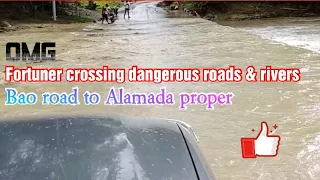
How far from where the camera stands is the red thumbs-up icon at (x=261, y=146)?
393 cm

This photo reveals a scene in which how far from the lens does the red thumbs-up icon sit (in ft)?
12.9

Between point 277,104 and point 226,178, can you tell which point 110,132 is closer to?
point 226,178

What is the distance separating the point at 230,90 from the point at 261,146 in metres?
4.57

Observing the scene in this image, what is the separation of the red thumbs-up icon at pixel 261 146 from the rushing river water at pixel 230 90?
4.4 inches

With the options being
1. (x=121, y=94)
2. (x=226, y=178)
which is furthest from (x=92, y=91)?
(x=226, y=178)

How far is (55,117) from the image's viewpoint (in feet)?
7.16

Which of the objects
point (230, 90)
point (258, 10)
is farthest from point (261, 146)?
point (258, 10)

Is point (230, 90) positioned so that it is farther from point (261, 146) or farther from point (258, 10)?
point (258, 10)

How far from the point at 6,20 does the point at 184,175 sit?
1025 inches

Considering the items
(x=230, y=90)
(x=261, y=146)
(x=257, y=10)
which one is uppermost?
(x=261, y=146)

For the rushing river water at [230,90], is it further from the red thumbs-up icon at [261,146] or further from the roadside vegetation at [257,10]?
the roadside vegetation at [257,10]

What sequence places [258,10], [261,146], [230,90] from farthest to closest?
[258,10]
[230,90]
[261,146]

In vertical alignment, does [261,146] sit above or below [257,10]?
above

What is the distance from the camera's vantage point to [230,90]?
8477mm
